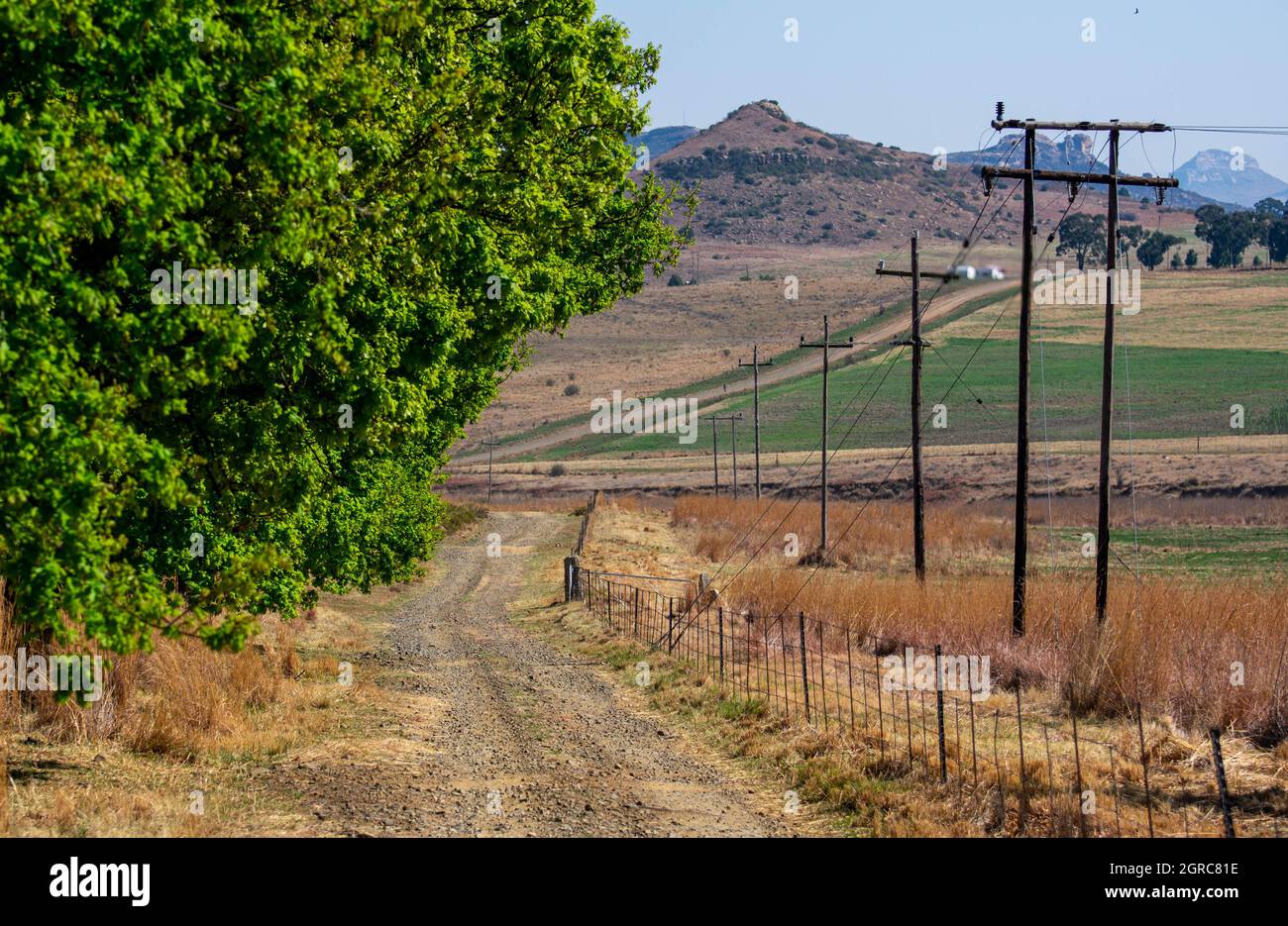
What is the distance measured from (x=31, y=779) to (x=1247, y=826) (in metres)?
11.4

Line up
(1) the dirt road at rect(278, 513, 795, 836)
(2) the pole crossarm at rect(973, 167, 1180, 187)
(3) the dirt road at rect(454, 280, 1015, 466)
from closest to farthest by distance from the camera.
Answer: (1) the dirt road at rect(278, 513, 795, 836) < (2) the pole crossarm at rect(973, 167, 1180, 187) < (3) the dirt road at rect(454, 280, 1015, 466)

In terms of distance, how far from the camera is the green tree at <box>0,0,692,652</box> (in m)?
9.41

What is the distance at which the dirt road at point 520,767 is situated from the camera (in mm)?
12289

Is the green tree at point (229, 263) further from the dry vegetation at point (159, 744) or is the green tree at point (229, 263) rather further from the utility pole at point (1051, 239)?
the utility pole at point (1051, 239)

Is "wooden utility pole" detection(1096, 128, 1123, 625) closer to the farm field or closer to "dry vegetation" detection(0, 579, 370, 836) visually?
"dry vegetation" detection(0, 579, 370, 836)

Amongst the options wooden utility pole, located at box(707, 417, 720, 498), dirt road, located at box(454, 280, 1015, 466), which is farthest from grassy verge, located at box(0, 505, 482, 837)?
dirt road, located at box(454, 280, 1015, 466)

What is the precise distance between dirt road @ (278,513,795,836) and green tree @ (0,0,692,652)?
2.51 m

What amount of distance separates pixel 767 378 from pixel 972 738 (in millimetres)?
123872

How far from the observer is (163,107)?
34.0 ft

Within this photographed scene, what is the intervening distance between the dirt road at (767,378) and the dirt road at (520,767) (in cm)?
9094

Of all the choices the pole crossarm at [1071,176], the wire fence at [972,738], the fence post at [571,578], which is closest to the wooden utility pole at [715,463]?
the fence post at [571,578]

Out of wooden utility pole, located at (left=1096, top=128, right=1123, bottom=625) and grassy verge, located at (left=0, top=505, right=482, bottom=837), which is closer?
grassy verge, located at (left=0, top=505, right=482, bottom=837)

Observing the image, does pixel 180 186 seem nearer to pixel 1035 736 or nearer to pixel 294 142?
pixel 294 142

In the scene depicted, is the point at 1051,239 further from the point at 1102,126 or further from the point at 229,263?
the point at 229,263
